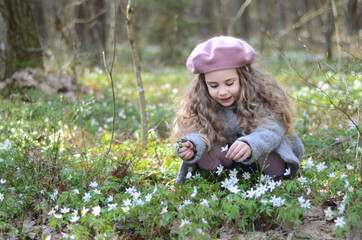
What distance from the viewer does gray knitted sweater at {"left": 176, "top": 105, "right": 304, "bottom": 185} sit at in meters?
2.82

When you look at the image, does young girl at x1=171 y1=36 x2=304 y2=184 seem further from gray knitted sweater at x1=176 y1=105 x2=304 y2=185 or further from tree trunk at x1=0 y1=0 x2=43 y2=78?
tree trunk at x1=0 y1=0 x2=43 y2=78

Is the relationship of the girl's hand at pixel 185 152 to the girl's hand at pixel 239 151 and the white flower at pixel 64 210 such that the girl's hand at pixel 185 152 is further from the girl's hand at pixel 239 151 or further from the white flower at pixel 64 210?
the white flower at pixel 64 210

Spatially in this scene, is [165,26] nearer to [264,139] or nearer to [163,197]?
[264,139]

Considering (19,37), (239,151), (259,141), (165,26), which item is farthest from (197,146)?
(165,26)

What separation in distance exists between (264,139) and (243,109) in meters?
0.36

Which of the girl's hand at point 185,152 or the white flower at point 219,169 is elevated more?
the girl's hand at point 185,152

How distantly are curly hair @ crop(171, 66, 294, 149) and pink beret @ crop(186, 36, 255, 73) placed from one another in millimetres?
120

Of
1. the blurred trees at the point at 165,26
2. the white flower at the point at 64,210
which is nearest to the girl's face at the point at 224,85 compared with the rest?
the white flower at the point at 64,210

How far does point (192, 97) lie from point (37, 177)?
4.47ft

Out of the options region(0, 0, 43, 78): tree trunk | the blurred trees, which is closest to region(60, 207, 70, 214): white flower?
the blurred trees

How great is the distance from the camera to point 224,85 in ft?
10.2

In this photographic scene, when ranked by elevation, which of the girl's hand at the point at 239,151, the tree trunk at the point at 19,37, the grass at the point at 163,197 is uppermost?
the tree trunk at the point at 19,37

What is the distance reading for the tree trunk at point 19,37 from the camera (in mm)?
6332

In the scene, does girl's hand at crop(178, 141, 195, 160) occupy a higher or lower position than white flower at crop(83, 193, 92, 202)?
higher
